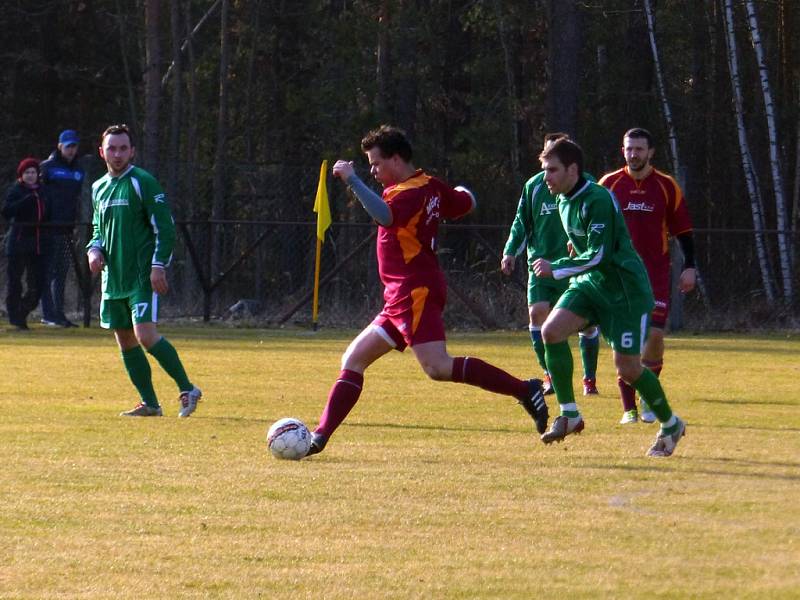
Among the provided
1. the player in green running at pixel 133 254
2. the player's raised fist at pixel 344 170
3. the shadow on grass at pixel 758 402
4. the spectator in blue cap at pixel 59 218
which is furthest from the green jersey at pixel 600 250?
the spectator in blue cap at pixel 59 218

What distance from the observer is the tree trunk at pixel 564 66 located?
1025 inches

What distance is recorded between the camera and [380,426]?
10688mm

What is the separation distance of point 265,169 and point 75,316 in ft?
21.3

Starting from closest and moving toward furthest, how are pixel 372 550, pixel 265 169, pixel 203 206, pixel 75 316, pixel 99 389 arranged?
pixel 372 550 → pixel 99 389 → pixel 75 316 → pixel 265 169 → pixel 203 206

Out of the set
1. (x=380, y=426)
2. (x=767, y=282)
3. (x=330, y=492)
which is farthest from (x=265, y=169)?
(x=330, y=492)

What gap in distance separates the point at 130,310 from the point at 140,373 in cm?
43

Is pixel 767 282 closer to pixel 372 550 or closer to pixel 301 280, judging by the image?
pixel 301 280

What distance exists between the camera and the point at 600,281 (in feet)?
29.7

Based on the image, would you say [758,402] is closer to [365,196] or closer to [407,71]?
[365,196]

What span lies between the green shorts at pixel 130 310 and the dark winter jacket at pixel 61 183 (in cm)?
1053

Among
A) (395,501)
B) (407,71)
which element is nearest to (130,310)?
(395,501)

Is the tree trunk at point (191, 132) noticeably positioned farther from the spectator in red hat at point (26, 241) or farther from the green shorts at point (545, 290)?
the green shorts at point (545, 290)

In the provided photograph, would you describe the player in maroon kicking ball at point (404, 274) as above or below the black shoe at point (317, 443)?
above

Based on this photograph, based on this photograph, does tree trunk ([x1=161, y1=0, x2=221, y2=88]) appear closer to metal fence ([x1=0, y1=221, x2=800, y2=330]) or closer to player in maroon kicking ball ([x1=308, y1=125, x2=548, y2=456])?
metal fence ([x1=0, y1=221, x2=800, y2=330])
